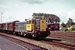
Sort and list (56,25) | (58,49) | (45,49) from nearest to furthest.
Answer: (58,49) < (45,49) < (56,25)

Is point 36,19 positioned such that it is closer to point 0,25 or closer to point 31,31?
point 31,31

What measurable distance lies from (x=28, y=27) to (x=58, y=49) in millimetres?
20175

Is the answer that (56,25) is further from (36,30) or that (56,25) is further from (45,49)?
(45,49)

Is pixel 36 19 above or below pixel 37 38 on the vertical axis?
above

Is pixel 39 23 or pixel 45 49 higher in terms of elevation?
pixel 39 23

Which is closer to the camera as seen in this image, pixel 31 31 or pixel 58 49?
pixel 58 49

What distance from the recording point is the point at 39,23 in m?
35.4

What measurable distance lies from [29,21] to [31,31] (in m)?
2.42

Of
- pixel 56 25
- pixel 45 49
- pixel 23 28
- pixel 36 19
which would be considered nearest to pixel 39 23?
pixel 36 19

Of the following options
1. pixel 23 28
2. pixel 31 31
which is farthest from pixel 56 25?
pixel 31 31

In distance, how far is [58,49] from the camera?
17.3m

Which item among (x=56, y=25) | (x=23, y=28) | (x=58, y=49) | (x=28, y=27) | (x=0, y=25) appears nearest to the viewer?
(x=58, y=49)

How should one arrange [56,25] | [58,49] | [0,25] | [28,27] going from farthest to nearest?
[0,25] < [56,25] < [28,27] < [58,49]

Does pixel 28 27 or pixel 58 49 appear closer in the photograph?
pixel 58 49
